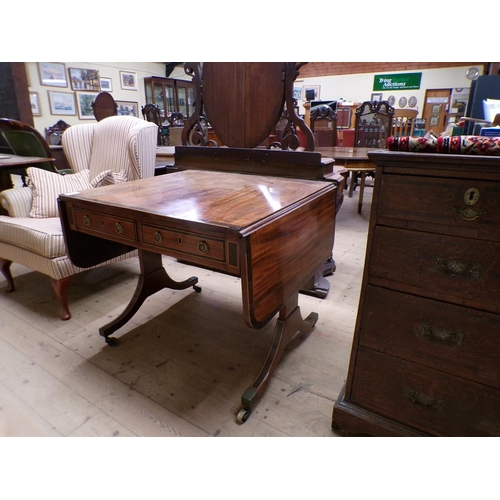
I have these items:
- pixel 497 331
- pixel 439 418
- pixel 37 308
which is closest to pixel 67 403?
pixel 37 308

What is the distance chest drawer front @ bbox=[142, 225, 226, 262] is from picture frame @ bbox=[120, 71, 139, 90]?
7382 millimetres

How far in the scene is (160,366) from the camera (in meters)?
1.54

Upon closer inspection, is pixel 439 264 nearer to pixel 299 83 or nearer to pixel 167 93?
pixel 167 93

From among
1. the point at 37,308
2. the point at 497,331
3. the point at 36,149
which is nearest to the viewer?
the point at 497,331

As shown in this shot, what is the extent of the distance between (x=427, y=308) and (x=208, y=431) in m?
0.83

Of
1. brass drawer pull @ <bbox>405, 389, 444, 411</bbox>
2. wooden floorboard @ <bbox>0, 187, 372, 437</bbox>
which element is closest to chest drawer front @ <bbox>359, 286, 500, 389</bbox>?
brass drawer pull @ <bbox>405, 389, 444, 411</bbox>

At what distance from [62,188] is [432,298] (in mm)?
2136

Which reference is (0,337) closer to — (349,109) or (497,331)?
(497,331)

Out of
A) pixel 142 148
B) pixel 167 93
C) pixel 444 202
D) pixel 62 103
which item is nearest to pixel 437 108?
pixel 167 93

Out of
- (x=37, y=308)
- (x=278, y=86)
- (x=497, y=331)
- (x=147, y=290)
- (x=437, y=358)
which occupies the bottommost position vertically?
(x=37, y=308)

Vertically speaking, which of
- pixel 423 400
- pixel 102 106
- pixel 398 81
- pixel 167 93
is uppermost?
pixel 398 81

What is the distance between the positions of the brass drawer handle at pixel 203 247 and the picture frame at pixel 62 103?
6819 mm

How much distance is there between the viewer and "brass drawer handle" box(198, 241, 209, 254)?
103cm

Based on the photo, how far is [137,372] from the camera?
150 cm
